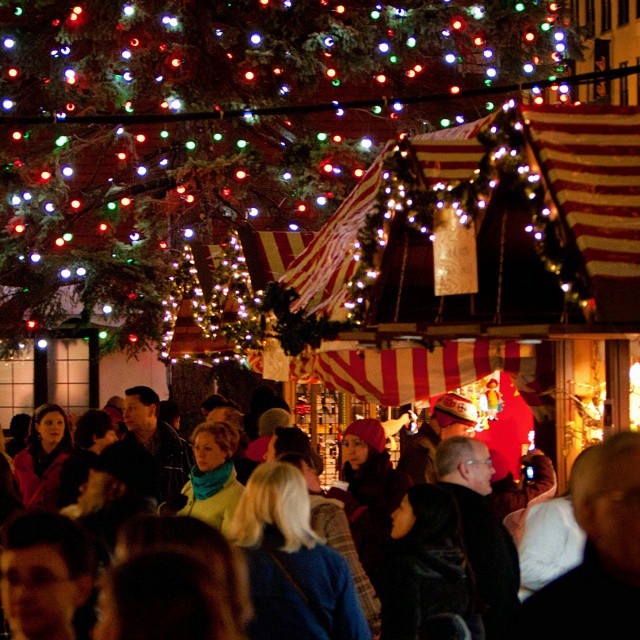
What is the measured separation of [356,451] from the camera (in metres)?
9.23

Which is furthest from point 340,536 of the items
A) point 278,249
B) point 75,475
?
point 278,249

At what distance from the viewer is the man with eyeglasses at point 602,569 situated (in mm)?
3146

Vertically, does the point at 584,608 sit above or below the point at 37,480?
above

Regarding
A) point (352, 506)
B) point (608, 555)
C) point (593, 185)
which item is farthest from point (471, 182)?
point (608, 555)

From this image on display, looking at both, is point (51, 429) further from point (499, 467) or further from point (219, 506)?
point (499, 467)

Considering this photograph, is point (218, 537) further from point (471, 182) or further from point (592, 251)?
point (471, 182)

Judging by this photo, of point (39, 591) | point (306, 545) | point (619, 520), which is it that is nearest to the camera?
point (619, 520)

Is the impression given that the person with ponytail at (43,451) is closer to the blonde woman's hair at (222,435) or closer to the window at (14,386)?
the blonde woman's hair at (222,435)

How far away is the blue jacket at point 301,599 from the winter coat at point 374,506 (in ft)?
8.41

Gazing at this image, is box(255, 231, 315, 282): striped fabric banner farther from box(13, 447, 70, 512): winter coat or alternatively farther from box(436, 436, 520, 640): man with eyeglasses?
box(436, 436, 520, 640): man with eyeglasses

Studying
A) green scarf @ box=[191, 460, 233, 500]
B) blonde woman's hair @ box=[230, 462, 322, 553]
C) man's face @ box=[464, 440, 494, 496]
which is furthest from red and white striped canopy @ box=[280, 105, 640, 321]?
blonde woman's hair @ box=[230, 462, 322, 553]

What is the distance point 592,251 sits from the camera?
638cm

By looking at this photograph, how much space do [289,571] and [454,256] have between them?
8.97 feet

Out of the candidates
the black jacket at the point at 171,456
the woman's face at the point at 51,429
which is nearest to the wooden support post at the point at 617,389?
the woman's face at the point at 51,429
